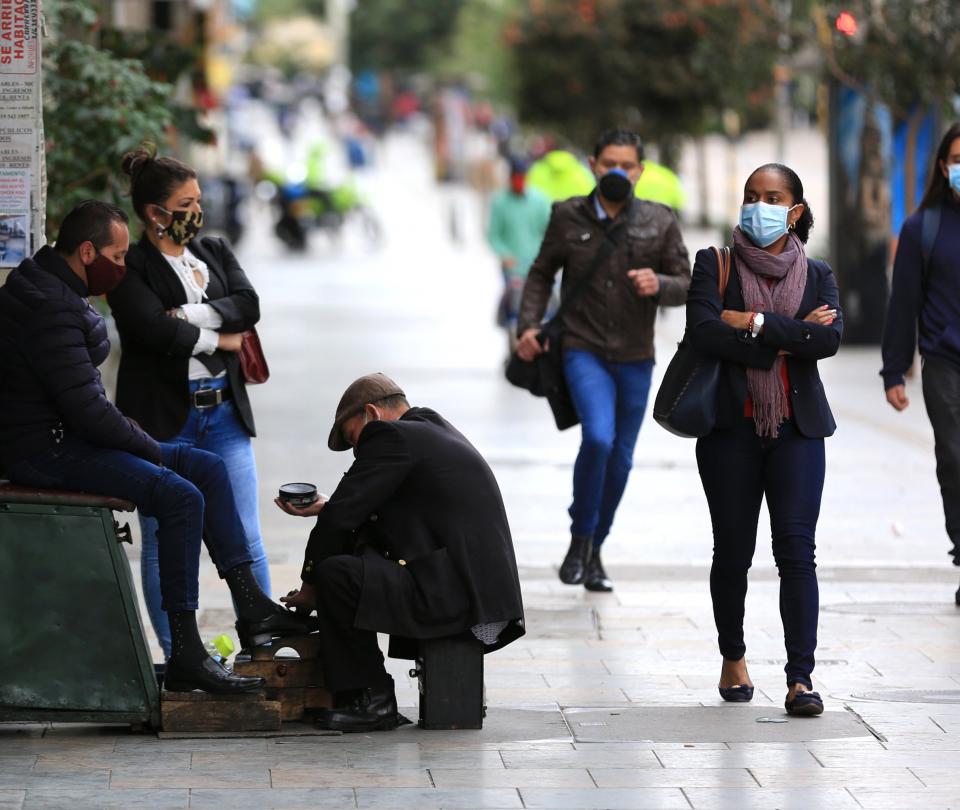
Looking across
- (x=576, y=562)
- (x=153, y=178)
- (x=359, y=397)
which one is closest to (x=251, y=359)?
(x=153, y=178)

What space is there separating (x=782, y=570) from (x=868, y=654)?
3.53 feet

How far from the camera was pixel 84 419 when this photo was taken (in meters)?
5.82

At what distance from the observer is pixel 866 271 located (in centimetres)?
1792

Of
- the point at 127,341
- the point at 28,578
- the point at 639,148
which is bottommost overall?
the point at 28,578

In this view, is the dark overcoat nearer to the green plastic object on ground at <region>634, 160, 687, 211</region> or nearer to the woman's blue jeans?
the woman's blue jeans

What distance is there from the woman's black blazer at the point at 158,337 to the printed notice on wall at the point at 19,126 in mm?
384

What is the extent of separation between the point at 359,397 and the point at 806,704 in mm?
1660

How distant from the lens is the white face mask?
625 cm

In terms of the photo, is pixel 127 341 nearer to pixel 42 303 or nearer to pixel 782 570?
pixel 42 303

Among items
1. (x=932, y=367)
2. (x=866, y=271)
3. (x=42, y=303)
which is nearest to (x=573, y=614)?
(x=932, y=367)

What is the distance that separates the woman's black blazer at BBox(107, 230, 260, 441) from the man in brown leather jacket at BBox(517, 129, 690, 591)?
1.98m

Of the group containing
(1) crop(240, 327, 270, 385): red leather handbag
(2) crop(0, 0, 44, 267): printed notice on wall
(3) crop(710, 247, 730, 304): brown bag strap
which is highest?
(2) crop(0, 0, 44, 267): printed notice on wall

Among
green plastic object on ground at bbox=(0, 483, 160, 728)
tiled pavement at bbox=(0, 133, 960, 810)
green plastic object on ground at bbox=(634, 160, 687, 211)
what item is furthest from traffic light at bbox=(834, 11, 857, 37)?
green plastic object on ground at bbox=(0, 483, 160, 728)

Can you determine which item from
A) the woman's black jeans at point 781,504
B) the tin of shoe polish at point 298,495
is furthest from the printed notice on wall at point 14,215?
the woman's black jeans at point 781,504
